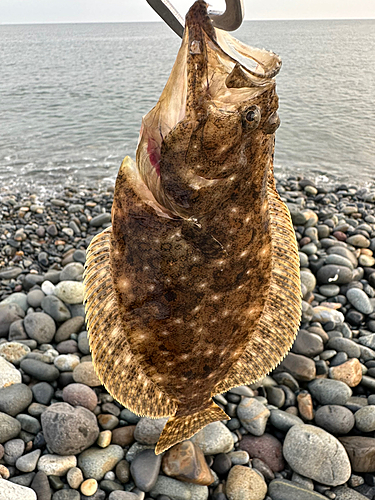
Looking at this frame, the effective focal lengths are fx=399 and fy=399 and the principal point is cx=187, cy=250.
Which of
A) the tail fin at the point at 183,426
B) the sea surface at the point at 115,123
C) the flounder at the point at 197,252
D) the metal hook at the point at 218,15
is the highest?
the metal hook at the point at 218,15

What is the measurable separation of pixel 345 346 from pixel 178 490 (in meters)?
2.84

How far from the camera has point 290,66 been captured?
39.1 m

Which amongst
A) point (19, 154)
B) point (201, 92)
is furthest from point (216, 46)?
point (19, 154)

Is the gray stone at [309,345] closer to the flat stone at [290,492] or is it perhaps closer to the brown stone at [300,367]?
the brown stone at [300,367]

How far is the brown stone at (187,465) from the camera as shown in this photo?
370 cm

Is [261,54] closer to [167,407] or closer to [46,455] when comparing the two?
[167,407]

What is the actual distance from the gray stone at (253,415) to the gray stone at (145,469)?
1.01 meters

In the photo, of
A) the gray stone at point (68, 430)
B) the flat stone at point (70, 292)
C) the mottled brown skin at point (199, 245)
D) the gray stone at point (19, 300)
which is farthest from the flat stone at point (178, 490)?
the gray stone at point (19, 300)

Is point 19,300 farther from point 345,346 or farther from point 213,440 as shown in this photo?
point 345,346

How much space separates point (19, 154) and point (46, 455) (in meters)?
13.7

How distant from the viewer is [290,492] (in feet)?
12.2

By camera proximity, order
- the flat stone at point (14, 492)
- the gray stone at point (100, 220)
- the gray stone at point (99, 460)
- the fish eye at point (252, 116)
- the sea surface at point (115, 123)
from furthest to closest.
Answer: the sea surface at point (115, 123), the gray stone at point (100, 220), the gray stone at point (99, 460), the flat stone at point (14, 492), the fish eye at point (252, 116)

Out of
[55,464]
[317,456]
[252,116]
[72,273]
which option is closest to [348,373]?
[317,456]

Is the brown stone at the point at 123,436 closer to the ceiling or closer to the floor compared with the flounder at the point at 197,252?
closer to the floor
